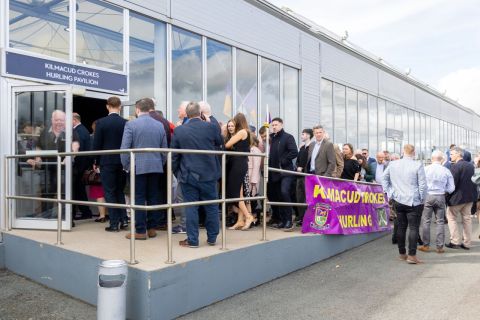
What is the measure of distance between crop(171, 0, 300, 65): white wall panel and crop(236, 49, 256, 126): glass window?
11.2 inches

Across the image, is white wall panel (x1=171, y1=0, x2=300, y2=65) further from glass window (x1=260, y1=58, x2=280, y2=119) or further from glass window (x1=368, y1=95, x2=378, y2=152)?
glass window (x1=368, y1=95, x2=378, y2=152)

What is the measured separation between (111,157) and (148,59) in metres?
2.79

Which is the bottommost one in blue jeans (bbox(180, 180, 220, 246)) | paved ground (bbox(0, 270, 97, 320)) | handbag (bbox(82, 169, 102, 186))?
paved ground (bbox(0, 270, 97, 320))

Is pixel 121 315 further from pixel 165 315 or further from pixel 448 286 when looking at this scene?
pixel 448 286

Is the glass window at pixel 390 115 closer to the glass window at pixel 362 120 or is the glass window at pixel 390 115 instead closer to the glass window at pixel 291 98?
the glass window at pixel 362 120

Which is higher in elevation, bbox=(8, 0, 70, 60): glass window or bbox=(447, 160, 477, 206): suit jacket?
bbox=(8, 0, 70, 60): glass window

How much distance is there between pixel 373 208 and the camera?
8391 millimetres

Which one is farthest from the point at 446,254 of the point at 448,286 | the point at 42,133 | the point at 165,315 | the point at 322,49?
the point at 322,49

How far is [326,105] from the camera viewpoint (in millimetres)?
13227

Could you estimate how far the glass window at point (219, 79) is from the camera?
356 inches

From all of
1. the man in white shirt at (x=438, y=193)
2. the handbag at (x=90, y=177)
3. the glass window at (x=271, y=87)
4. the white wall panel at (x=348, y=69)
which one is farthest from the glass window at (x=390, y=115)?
the handbag at (x=90, y=177)

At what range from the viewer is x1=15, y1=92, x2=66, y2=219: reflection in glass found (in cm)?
607

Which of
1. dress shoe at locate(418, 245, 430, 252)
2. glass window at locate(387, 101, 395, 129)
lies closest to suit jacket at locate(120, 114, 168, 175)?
dress shoe at locate(418, 245, 430, 252)

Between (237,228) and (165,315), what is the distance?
255 centimetres
